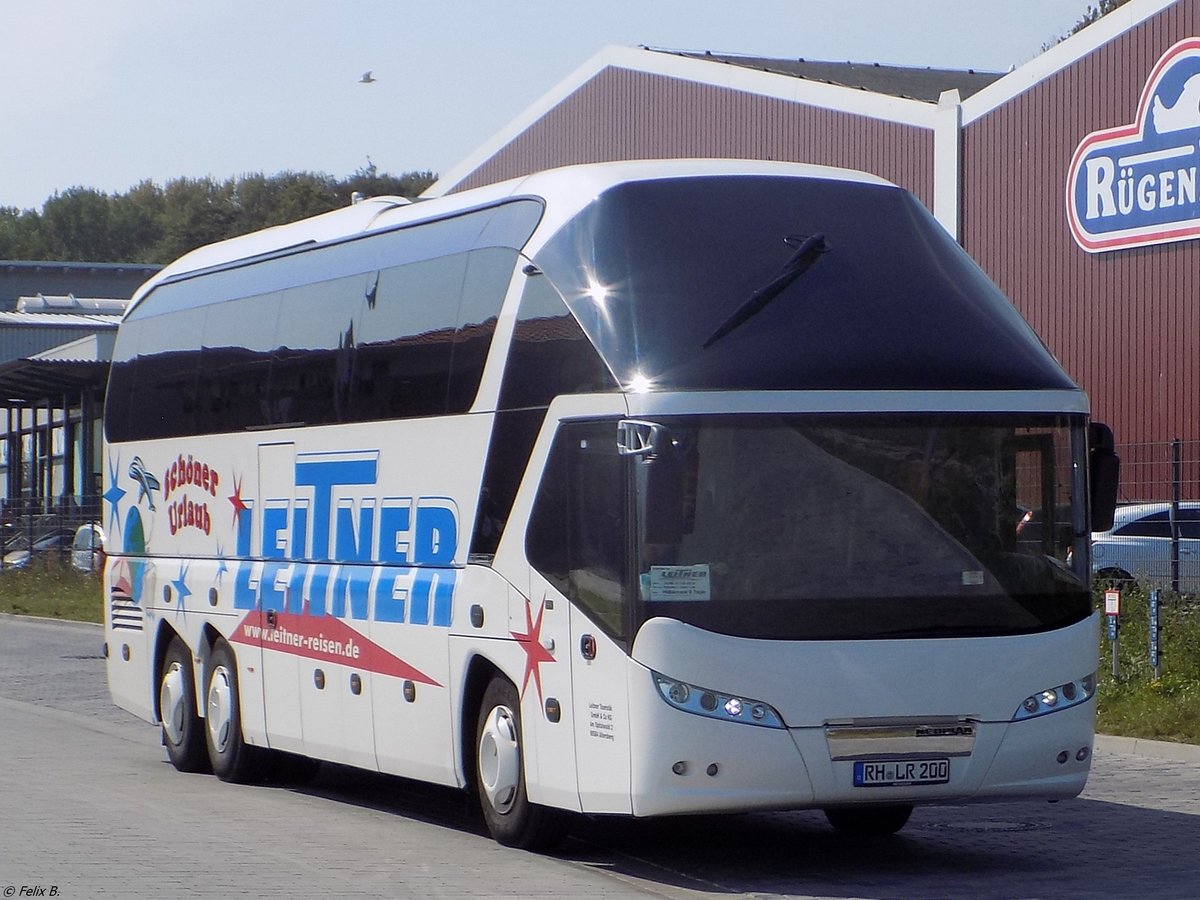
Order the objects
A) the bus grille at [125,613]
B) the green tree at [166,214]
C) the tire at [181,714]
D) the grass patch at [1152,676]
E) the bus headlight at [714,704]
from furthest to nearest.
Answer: the green tree at [166,214]
the bus grille at [125,613]
the grass patch at [1152,676]
the tire at [181,714]
the bus headlight at [714,704]

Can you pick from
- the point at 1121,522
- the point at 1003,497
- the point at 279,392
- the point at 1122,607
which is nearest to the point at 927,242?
the point at 1003,497

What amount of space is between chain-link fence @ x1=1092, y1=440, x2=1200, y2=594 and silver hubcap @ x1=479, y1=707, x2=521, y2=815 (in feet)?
30.9

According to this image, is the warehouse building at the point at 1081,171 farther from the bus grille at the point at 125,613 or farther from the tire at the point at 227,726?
the tire at the point at 227,726

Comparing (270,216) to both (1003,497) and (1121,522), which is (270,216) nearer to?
(1121,522)

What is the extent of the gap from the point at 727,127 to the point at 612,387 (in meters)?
27.1

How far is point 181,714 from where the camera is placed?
51.1 feet

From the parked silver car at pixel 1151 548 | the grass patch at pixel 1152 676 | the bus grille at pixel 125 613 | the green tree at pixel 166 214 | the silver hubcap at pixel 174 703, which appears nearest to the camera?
the silver hubcap at pixel 174 703

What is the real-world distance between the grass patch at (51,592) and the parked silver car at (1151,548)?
20.5 m

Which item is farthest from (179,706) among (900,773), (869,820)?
(900,773)

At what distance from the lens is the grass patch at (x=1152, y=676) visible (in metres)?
16.3

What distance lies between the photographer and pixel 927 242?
11023mm

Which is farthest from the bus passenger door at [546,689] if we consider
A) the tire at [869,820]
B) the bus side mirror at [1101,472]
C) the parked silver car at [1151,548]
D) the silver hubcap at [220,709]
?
the parked silver car at [1151,548]

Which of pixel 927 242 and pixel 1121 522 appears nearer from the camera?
Result: pixel 927 242

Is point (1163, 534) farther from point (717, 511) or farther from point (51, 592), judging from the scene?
point (51, 592)
